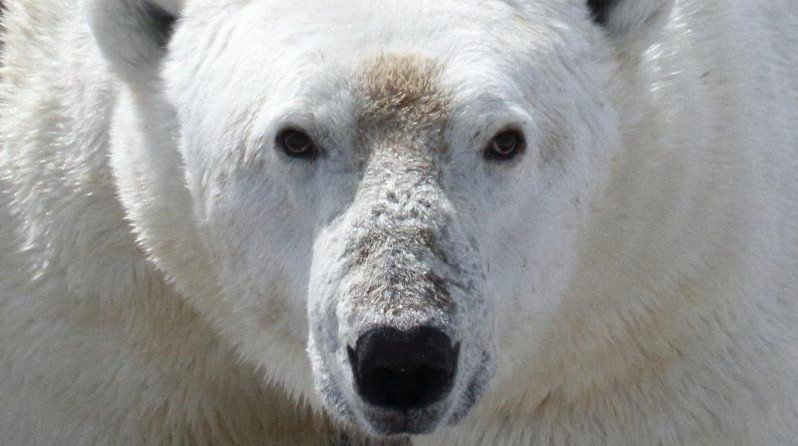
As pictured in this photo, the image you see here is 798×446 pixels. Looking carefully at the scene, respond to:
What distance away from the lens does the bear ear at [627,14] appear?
438 cm

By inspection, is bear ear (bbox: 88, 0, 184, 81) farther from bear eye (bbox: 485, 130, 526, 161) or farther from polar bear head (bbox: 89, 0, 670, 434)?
bear eye (bbox: 485, 130, 526, 161)

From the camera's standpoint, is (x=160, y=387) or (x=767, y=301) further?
(x=160, y=387)

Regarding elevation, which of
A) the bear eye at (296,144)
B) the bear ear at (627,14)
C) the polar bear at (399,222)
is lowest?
the polar bear at (399,222)

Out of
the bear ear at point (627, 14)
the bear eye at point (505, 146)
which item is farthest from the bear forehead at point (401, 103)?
the bear ear at point (627, 14)

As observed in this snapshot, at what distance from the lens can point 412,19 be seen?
406cm

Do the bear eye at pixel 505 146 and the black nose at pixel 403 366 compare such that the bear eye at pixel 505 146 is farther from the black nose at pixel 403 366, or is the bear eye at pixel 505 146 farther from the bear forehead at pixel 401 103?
the black nose at pixel 403 366

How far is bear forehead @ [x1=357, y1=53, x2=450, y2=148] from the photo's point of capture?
12.6 ft

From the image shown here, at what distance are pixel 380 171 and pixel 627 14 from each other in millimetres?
1003

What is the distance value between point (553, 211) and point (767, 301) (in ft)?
2.85

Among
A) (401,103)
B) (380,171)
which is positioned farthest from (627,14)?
(380,171)

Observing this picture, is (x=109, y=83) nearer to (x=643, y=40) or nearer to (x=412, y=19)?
(x=412, y=19)

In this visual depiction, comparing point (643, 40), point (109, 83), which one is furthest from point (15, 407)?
point (643, 40)

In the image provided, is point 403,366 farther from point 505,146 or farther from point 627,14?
point 627,14

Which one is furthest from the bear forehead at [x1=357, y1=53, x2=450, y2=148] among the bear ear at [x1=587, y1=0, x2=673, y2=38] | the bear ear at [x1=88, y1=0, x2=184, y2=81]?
the bear ear at [x1=88, y1=0, x2=184, y2=81]
